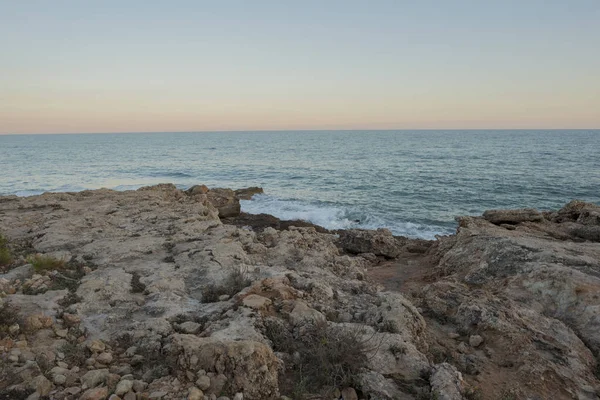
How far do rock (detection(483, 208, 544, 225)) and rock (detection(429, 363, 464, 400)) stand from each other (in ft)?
38.0

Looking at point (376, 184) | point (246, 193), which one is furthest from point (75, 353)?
point (376, 184)

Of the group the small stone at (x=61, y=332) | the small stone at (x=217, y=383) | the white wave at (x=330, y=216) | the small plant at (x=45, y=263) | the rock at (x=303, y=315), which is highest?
the small plant at (x=45, y=263)

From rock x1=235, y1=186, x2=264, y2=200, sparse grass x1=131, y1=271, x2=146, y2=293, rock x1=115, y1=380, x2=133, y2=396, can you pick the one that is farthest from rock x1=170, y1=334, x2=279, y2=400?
rock x1=235, y1=186, x2=264, y2=200

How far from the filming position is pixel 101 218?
10664mm

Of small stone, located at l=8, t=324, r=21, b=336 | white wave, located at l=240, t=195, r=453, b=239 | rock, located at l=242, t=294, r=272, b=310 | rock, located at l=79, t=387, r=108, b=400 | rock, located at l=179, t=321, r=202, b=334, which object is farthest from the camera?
white wave, located at l=240, t=195, r=453, b=239

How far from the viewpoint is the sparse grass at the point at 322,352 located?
12.8 feet

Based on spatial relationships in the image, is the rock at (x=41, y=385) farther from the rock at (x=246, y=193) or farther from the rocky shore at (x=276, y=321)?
the rock at (x=246, y=193)

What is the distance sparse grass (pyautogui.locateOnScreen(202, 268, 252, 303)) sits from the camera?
18.8 feet

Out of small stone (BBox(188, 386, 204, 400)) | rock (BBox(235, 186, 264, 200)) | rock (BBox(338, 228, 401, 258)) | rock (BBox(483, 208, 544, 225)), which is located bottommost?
rock (BBox(235, 186, 264, 200))

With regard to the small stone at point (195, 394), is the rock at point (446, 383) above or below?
below

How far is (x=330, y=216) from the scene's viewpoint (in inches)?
Result: 926

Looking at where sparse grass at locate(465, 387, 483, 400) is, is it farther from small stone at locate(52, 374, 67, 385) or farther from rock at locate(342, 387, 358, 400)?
small stone at locate(52, 374, 67, 385)

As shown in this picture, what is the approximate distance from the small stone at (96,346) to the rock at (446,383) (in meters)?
3.65

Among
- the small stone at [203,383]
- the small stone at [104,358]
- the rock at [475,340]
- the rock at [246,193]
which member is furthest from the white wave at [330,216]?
the small stone at [104,358]
